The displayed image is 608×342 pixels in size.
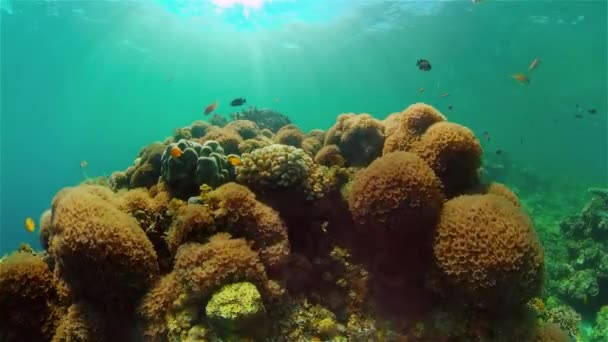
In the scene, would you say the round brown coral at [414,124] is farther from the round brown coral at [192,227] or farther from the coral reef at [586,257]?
the coral reef at [586,257]

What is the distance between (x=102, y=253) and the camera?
160 inches

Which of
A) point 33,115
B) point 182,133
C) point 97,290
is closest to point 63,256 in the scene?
point 97,290

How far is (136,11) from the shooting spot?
30.0 metres

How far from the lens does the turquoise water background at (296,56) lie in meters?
28.9

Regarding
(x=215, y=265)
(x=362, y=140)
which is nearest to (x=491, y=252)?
(x=215, y=265)

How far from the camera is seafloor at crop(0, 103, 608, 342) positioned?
404 centimetres

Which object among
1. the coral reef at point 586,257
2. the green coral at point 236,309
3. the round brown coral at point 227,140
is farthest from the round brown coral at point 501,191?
the coral reef at point 586,257

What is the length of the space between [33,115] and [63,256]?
344ft

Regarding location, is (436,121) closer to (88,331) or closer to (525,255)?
(525,255)

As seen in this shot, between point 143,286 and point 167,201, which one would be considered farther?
point 167,201

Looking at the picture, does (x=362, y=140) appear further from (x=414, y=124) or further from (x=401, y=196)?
(x=401, y=196)

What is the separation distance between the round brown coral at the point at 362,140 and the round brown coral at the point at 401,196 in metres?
2.00

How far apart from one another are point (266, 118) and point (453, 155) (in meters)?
10.8

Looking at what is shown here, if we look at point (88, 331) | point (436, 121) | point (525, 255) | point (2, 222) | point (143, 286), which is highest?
point (436, 121)
